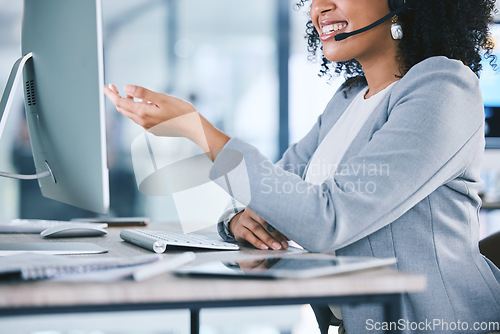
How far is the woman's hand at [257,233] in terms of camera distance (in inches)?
39.0

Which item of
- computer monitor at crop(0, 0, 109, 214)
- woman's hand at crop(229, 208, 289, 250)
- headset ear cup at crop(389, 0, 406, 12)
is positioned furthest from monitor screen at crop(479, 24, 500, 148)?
computer monitor at crop(0, 0, 109, 214)

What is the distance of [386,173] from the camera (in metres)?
0.87

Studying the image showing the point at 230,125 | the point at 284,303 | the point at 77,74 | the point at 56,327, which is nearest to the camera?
the point at 284,303

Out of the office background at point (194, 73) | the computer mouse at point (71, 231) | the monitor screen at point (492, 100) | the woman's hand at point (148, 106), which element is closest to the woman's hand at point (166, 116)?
the woman's hand at point (148, 106)

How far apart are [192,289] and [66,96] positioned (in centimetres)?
49

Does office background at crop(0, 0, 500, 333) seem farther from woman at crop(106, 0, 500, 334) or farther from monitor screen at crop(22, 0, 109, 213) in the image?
woman at crop(106, 0, 500, 334)

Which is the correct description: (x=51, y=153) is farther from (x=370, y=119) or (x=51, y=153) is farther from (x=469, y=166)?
(x=469, y=166)

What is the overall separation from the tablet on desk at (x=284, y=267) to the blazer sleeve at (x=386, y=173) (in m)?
0.13

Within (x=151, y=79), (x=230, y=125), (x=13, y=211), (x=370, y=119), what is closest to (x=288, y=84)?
(x=230, y=125)

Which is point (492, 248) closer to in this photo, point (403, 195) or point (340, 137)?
point (340, 137)

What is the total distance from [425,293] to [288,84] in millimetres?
4086

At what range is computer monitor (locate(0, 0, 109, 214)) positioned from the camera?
2.68 ft

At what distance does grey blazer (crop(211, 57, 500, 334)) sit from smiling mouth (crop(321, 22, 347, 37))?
38cm

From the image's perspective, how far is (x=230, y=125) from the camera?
4.79 m
